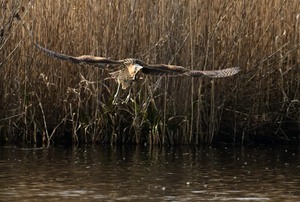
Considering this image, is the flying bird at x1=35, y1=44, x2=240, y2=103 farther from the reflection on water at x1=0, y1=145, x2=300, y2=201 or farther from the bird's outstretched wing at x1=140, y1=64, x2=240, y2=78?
the reflection on water at x1=0, y1=145, x2=300, y2=201

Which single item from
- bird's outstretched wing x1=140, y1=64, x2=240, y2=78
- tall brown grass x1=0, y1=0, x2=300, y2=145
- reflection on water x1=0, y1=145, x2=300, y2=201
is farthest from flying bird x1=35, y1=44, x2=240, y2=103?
tall brown grass x1=0, y1=0, x2=300, y2=145

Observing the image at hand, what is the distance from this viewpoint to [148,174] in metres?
7.50

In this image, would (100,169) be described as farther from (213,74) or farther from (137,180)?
(213,74)

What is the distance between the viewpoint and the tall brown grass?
903 cm

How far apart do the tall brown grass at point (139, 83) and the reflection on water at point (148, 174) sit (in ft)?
0.96

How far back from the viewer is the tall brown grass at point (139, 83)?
9.03 meters

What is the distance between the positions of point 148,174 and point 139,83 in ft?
5.61

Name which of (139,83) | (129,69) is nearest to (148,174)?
(129,69)

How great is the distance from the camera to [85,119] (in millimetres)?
9055

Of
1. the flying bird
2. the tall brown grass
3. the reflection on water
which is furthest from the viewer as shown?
the tall brown grass

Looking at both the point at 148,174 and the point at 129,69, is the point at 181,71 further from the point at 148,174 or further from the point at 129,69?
the point at 148,174

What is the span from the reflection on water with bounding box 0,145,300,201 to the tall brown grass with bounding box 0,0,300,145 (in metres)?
0.29

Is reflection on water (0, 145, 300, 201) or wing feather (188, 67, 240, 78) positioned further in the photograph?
wing feather (188, 67, 240, 78)

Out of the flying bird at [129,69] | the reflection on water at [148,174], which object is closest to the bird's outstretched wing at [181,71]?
the flying bird at [129,69]
